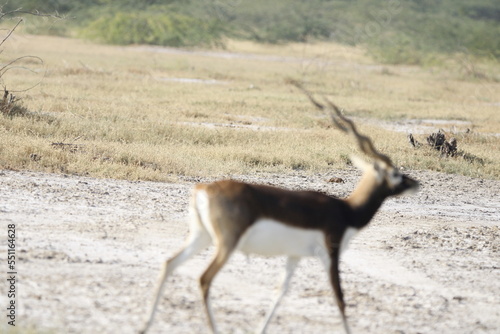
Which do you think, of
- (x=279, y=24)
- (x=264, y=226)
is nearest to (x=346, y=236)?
(x=264, y=226)

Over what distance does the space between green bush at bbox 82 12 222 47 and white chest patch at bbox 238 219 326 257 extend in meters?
34.4

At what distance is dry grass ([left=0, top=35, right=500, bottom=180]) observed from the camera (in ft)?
36.1

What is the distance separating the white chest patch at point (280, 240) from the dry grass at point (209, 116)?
5308 millimetres

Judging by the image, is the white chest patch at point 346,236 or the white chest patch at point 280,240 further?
the white chest patch at point 346,236

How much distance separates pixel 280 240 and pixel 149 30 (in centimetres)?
3570

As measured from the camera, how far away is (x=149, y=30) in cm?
3950

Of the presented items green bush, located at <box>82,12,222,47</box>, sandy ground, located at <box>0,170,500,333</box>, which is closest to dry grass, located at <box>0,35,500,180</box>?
sandy ground, located at <box>0,170,500,333</box>

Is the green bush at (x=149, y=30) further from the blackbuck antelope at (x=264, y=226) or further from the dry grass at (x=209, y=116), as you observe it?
the blackbuck antelope at (x=264, y=226)

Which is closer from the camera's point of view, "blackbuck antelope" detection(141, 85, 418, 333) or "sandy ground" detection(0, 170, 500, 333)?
"blackbuck antelope" detection(141, 85, 418, 333)

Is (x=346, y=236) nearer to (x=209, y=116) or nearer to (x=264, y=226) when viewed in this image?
(x=264, y=226)

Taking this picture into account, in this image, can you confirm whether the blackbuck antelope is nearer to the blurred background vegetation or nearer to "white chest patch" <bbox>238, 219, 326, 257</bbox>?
"white chest patch" <bbox>238, 219, 326, 257</bbox>

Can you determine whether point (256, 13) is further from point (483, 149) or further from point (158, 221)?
point (158, 221)

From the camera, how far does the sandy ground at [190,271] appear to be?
5.41 meters

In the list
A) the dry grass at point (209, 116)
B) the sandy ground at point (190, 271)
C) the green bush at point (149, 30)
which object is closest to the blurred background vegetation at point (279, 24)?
the green bush at point (149, 30)
